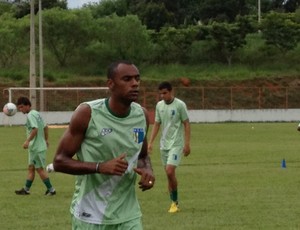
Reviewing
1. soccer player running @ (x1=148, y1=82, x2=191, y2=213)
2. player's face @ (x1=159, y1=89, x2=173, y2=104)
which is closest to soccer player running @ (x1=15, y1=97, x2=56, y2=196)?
soccer player running @ (x1=148, y1=82, x2=191, y2=213)

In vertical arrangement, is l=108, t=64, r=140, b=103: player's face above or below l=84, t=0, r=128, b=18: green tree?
below

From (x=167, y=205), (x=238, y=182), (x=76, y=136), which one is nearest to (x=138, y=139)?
(x=76, y=136)

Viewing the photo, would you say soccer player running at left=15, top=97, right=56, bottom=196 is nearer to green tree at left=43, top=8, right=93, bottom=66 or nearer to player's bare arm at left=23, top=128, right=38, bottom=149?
player's bare arm at left=23, top=128, right=38, bottom=149

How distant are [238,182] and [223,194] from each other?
91.4 inches

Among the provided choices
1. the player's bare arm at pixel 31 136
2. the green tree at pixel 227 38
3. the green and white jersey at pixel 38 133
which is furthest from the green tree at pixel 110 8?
the player's bare arm at pixel 31 136

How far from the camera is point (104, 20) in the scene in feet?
257

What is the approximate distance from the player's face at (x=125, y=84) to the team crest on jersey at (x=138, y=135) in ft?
0.99

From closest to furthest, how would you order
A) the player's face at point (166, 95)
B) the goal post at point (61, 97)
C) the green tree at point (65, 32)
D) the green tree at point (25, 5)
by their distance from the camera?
the player's face at point (166, 95) → the goal post at point (61, 97) → the green tree at point (65, 32) → the green tree at point (25, 5)

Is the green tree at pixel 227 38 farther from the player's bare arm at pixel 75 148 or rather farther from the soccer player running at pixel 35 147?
the player's bare arm at pixel 75 148

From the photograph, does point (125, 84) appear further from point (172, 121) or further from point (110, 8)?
point (110, 8)

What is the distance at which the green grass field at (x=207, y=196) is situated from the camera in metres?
12.5

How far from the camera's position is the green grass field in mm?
12492

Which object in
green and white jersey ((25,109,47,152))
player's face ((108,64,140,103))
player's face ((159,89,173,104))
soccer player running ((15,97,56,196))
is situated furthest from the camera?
green and white jersey ((25,109,47,152))

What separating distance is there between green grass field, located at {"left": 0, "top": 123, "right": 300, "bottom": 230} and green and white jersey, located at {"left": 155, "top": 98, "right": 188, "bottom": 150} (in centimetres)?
105
